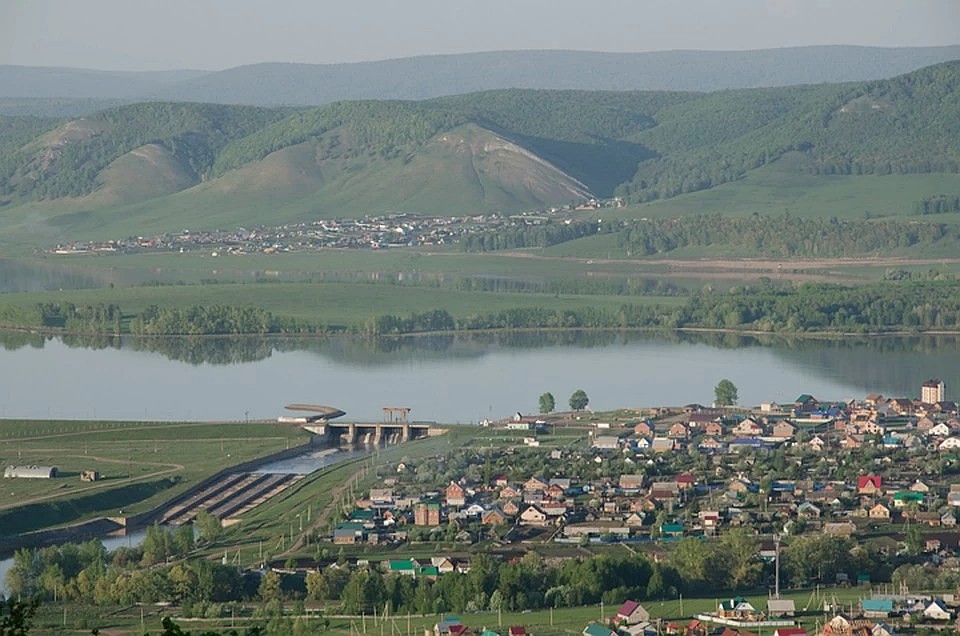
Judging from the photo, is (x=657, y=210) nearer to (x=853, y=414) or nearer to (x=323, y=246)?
(x=323, y=246)

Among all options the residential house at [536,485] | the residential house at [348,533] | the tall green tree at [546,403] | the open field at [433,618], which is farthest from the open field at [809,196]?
the open field at [433,618]

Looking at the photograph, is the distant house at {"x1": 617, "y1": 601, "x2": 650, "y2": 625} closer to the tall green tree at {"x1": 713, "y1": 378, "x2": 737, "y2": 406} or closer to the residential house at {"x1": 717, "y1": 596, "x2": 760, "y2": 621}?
the residential house at {"x1": 717, "y1": 596, "x2": 760, "y2": 621}

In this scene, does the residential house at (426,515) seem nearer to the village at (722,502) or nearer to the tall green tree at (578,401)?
the village at (722,502)

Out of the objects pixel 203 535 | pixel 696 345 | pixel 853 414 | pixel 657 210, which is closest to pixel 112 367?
pixel 696 345

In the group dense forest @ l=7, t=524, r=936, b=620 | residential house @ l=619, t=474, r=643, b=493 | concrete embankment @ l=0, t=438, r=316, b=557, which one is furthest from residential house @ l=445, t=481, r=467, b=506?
dense forest @ l=7, t=524, r=936, b=620

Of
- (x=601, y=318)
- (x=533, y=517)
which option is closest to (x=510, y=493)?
(x=533, y=517)
